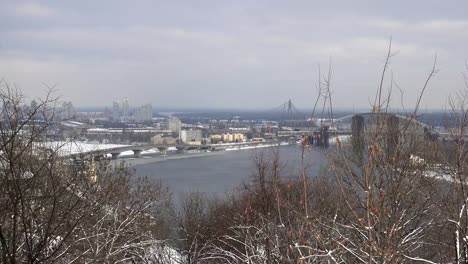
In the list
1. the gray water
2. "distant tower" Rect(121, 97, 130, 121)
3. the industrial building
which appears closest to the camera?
the gray water

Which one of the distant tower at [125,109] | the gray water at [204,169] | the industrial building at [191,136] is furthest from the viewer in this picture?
the distant tower at [125,109]

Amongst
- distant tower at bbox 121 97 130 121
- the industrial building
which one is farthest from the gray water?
distant tower at bbox 121 97 130 121

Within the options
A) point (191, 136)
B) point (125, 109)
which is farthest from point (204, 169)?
point (125, 109)

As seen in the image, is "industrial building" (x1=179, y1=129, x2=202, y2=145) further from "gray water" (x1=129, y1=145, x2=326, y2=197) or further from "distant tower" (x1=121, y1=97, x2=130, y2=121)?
"distant tower" (x1=121, y1=97, x2=130, y2=121)

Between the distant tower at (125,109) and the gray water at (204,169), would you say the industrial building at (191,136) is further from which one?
the distant tower at (125,109)

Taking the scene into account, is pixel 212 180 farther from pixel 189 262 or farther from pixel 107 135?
pixel 107 135

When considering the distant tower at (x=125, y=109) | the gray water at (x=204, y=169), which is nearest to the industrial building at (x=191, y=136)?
the gray water at (x=204, y=169)

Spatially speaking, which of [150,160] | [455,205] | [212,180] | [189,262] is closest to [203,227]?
[189,262]

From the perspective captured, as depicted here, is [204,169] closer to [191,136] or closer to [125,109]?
[191,136]
